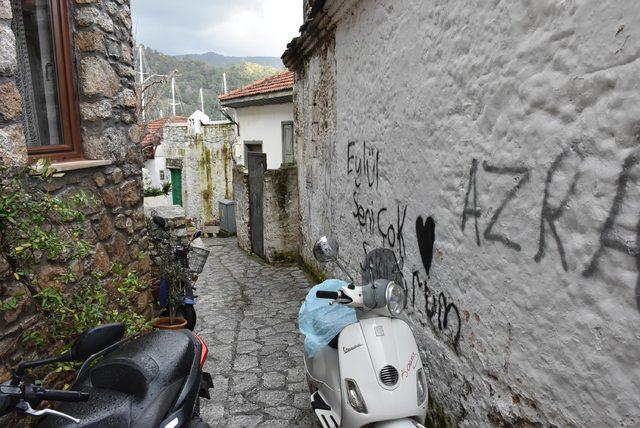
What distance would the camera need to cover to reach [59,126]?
352 centimetres

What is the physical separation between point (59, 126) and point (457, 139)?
2.92 metres

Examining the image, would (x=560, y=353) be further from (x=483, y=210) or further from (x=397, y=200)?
(x=397, y=200)

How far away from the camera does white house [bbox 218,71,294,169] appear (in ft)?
37.2

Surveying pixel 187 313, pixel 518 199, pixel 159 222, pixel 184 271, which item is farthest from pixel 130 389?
pixel 159 222

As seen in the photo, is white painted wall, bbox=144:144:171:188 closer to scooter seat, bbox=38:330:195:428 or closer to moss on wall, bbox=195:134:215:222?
moss on wall, bbox=195:134:215:222

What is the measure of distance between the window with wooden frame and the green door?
42.6ft

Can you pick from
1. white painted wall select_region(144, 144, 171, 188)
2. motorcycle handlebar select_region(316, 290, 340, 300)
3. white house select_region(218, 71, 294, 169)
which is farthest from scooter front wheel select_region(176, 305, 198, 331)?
white painted wall select_region(144, 144, 171, 188)

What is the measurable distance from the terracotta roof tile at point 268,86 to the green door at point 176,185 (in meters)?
3.78

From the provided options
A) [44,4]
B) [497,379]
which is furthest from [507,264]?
[44,4]

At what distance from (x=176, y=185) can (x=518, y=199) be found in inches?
615

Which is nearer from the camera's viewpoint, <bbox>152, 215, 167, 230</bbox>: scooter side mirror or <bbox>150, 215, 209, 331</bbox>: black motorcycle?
<bbox>150, 215, 209, 331</bbox>: black motorcycle

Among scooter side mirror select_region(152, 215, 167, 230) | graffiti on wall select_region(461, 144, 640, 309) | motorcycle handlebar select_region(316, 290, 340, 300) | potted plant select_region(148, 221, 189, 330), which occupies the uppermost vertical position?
graffiti on wall select_region(461, 144, 640, 309)

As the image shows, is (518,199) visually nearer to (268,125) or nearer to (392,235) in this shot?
(392,235)

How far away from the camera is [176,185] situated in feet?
54.1
